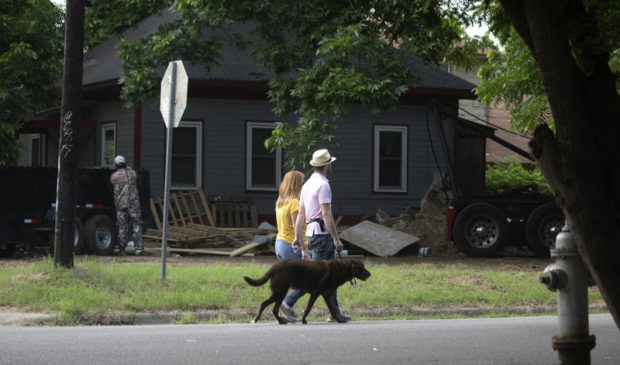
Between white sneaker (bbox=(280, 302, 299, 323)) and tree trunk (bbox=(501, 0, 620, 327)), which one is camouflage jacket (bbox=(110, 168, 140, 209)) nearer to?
white sneaker (bbox=(280, 302, 299, 323))

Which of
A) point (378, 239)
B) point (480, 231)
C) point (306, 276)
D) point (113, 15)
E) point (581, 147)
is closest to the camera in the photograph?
point (581, 147)

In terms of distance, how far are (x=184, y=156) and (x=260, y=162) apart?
208 cm

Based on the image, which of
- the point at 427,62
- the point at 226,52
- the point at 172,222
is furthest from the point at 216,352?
the point at 226,52

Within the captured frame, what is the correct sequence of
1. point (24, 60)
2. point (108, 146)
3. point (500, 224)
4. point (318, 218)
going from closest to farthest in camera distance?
point (318, 218)
point (500, 224)
point (24, 60)
point (108, 146)

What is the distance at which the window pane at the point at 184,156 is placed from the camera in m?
24.6

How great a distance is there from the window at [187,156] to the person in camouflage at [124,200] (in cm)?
522

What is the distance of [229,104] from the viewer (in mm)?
24703

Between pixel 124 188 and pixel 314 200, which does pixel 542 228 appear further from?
pixel 314 200

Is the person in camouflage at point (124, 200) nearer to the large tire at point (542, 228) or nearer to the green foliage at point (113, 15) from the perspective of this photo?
the green foliage at point (113, 15)

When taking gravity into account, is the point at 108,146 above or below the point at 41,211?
above

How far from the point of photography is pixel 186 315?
10.6 meters

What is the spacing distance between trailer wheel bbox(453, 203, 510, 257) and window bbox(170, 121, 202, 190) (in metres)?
7.76

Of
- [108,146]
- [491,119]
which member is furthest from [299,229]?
[491,119]

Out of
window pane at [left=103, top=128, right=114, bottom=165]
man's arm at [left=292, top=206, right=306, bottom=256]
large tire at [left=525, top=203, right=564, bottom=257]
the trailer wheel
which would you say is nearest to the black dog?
man's arm at [left=292, top=206, right=306, bottom=256]
